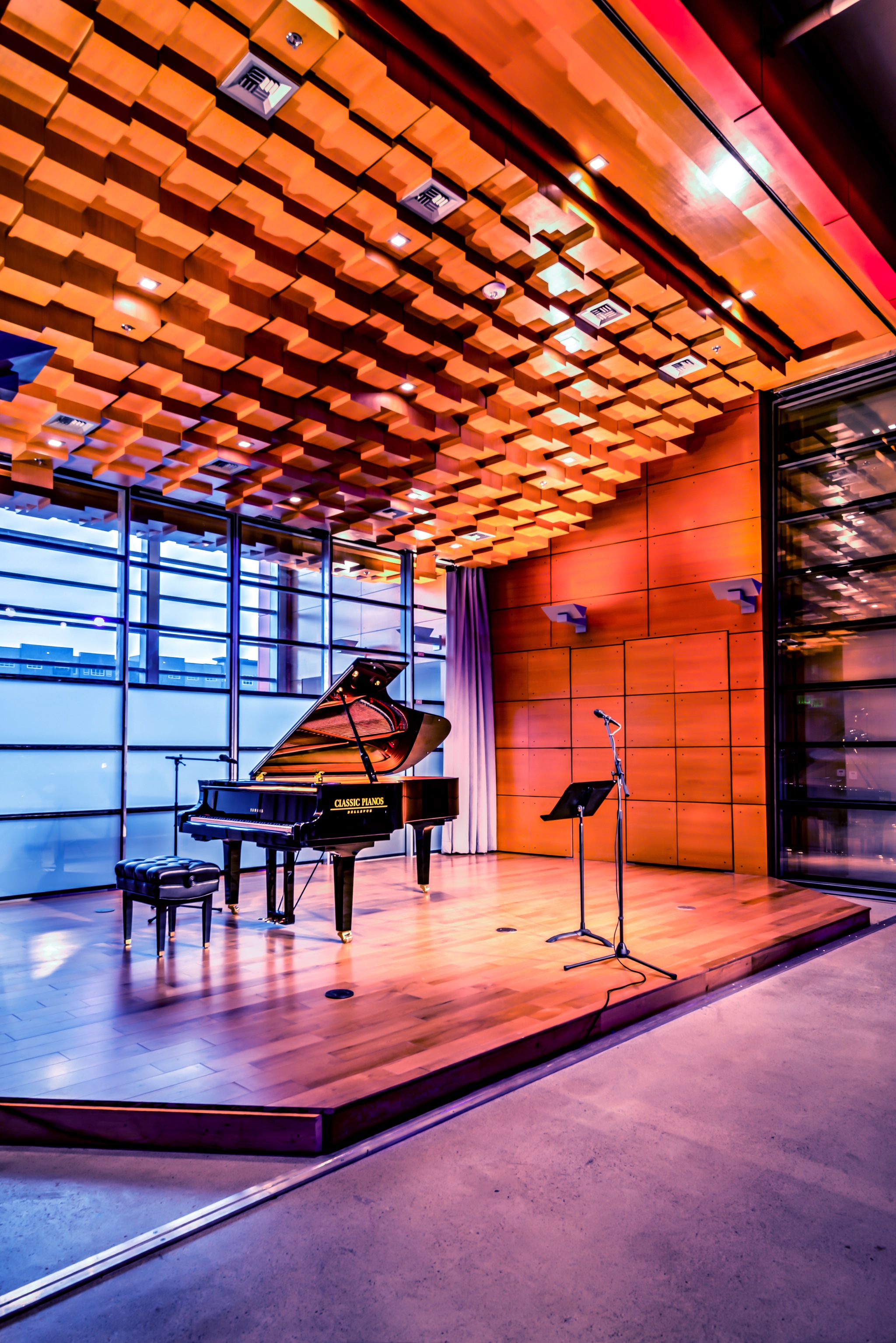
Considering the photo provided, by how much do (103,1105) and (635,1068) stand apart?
72.8 inches

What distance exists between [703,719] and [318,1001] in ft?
16.6

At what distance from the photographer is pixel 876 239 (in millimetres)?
4527

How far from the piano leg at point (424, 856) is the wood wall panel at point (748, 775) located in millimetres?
2888

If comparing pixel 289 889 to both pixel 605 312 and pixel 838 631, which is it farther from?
pixel 838 631

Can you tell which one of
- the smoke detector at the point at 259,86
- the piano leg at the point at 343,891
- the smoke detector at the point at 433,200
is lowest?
the piano leg at the point at 343,891

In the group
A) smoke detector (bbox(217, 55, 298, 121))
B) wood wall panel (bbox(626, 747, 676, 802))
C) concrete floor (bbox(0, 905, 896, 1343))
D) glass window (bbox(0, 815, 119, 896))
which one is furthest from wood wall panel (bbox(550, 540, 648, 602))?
concrete floor (bbox(0, 905, 896, 1343))

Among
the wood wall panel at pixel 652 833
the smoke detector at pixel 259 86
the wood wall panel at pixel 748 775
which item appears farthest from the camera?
the wood wall panel at pixel 652 833

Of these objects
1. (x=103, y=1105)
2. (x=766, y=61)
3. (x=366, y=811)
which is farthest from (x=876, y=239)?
(x=103, y=1105)

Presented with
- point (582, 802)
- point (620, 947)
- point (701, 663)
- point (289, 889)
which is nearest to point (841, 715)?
point (701, 663)

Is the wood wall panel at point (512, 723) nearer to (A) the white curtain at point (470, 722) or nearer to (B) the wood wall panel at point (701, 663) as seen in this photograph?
(A) the white curtain at point (470, 722)

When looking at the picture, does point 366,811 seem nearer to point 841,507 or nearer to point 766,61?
point 766,61

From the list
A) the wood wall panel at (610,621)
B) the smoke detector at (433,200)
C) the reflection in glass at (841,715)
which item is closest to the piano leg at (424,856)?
the wood wall panel at (610,621)

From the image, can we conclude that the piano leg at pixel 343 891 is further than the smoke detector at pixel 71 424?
No

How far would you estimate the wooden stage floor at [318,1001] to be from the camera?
2.44 meters
